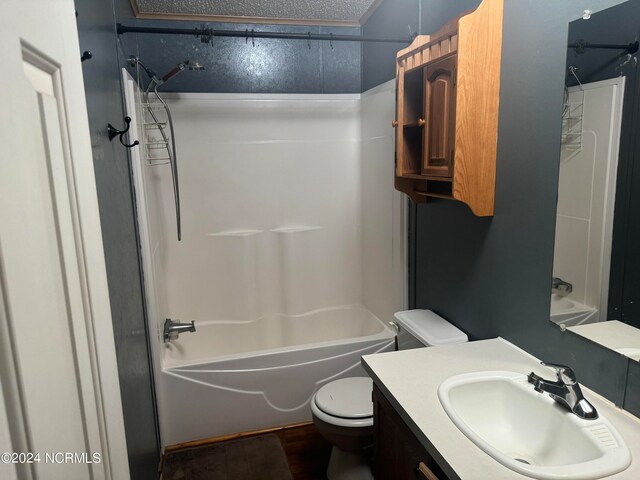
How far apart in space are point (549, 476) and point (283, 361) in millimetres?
1680

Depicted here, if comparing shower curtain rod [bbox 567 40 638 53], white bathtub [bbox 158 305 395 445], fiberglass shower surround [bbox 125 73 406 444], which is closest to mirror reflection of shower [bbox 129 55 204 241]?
fiberglass shower surround [bbox 125 73 406 444]

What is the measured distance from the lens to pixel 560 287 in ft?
4.43

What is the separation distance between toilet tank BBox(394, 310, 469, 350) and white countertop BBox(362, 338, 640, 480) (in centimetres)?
20

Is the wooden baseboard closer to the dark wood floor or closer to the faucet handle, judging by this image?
the dark wood floor

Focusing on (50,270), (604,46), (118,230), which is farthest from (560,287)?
(118,230)

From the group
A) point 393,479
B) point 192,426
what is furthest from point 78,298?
point 192,426

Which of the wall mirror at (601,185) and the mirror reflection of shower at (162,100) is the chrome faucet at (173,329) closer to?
the mirror reflection of shower at (162,100)

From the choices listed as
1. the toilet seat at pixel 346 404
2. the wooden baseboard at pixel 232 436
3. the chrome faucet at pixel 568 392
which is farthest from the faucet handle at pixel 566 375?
the wooden baseboard at pixel 232 436

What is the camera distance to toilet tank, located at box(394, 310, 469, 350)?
6.02ft

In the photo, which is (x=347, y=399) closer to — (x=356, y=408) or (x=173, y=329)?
(x=356, y=408)

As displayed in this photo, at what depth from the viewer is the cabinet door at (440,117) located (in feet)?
5.19

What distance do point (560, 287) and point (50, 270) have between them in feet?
4.45

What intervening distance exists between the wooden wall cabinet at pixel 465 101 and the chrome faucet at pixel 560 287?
365mm

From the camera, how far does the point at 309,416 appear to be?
8.46ft
